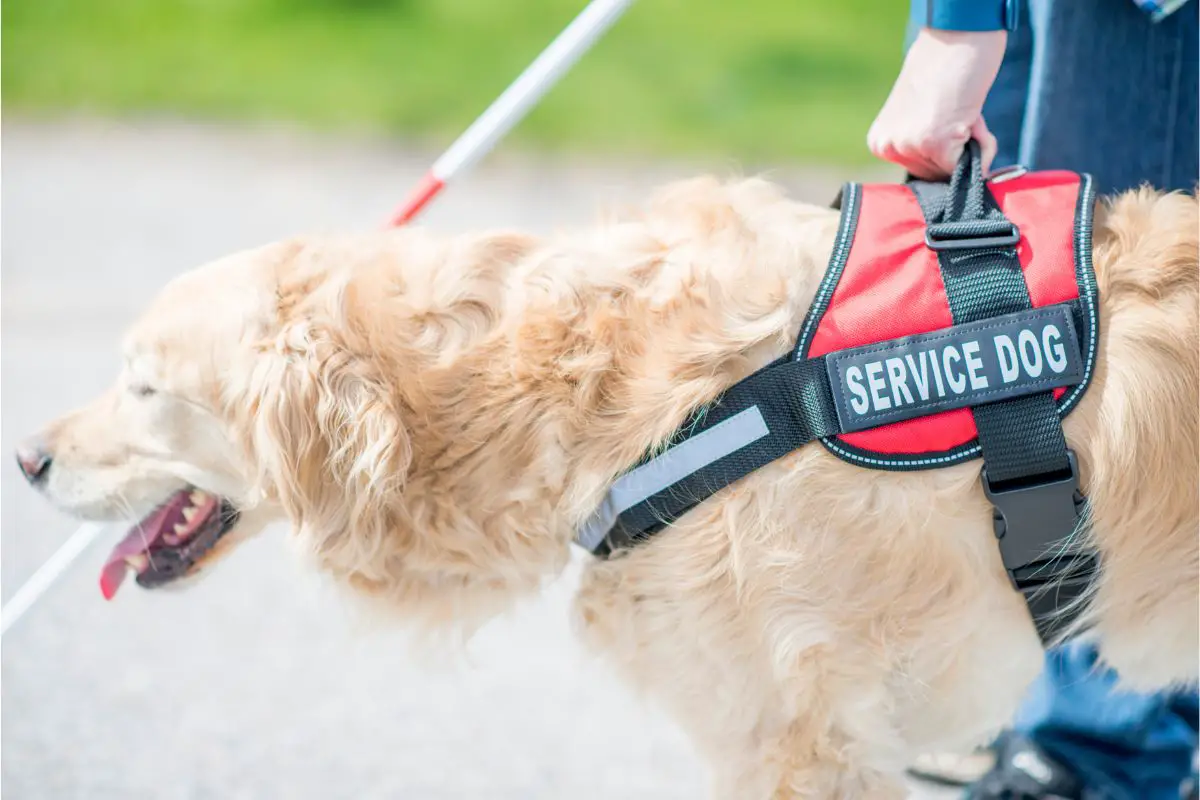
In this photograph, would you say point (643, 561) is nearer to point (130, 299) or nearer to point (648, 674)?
point (648, 674)

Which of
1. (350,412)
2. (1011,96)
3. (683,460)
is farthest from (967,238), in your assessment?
(350,412)

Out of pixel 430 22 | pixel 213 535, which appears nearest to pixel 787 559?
pixel 213 535

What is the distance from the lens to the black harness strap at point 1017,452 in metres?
1.77

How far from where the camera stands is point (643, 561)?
1934 millimetres

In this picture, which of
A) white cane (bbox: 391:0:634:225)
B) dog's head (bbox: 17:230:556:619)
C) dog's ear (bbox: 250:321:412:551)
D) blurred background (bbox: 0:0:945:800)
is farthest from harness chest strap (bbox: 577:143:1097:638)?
white cane (bbox: 391:0:634:225)

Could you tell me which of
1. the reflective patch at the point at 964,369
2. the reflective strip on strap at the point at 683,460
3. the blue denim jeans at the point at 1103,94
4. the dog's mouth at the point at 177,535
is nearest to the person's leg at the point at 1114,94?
the blue denim jeans at the point at 1103,94

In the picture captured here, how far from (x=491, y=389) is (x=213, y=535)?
71cm

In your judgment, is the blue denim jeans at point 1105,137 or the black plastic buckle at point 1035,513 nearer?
the black plastic buckle at point 1035,513

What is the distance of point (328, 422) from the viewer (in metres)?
1.97

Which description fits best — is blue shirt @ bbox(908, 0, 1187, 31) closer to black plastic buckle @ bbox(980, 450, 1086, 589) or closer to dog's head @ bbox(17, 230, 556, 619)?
black plastic buckle @ bbox(980, 450, 1086, 589)

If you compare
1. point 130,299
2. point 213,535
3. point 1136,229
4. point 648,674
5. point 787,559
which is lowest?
point 648,674

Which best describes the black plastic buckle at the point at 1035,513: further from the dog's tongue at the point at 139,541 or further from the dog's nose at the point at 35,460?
the dog's nose at the point at 35,460

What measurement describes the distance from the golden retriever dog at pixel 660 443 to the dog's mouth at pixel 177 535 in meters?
0.08

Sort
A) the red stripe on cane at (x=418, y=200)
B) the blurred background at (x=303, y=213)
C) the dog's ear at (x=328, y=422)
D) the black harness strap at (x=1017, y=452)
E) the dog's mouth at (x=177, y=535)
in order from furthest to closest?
the blurred background at (x=303, y=213) < the red stripe on cane at (x=418, y=200) < the dog's mouth at (x=177, y=535) < the dog's ear at (x=328, y=422) < the black harness strap at (x=1017, y=452)
